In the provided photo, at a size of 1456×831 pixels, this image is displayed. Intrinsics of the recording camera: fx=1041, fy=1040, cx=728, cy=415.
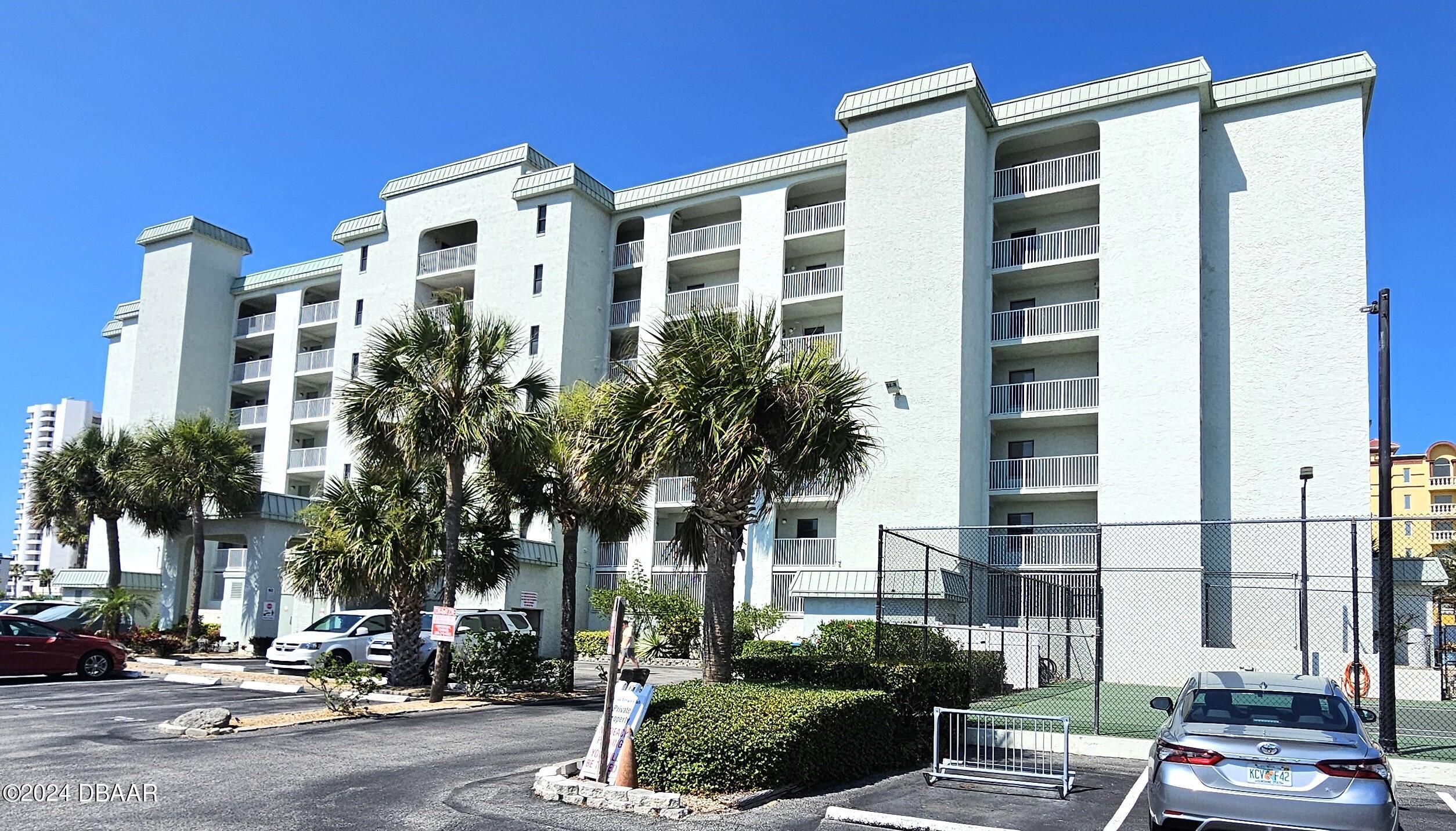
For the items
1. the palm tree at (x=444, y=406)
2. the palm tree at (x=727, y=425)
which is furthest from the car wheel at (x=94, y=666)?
the palm tree at (x=727, y=425)

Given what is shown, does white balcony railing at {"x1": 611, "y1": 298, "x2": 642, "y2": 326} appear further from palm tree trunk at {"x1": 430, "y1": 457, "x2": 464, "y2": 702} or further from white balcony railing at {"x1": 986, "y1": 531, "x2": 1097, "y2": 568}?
palm tree trunk at {"x1": 430, "y1": 457, "x2": 464, "y2": 702}

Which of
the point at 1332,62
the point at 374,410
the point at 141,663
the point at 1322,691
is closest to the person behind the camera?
the point at 1322,691

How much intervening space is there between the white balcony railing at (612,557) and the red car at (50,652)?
701 inches

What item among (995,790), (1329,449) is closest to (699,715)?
(995,790)

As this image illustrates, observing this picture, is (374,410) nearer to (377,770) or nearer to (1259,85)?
(377,770)

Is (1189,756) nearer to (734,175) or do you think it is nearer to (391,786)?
(391,786)

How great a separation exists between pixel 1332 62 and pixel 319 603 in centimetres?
3306

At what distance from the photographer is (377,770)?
456 inches

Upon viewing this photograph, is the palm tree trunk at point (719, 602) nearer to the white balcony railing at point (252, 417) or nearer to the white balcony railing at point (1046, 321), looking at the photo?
the white balcony railing at point (1046, 321)

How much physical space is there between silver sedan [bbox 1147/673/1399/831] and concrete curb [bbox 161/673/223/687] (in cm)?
2001

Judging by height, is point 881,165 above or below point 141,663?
above

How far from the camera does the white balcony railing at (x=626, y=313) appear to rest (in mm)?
41250

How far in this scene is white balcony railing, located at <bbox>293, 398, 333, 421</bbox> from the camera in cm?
4703

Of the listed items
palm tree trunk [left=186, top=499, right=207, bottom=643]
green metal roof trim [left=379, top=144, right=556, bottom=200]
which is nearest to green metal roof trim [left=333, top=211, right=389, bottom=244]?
green metal roof trim [left=379, top=144, right=556, bottom=200]
